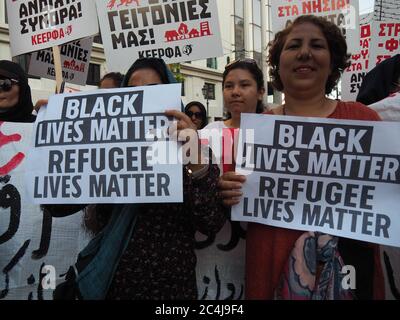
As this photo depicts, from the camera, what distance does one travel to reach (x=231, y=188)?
5.30 ft

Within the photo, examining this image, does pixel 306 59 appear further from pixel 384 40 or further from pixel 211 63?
pixel 211 63

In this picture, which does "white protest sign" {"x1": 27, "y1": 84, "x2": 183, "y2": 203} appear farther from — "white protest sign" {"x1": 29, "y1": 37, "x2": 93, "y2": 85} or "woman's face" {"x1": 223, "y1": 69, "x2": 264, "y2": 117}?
"white protest sign" {"x1": 29, "y1": 37, "x2": 93, "y2": 85}

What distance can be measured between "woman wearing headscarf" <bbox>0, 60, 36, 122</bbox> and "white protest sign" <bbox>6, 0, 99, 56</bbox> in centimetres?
88

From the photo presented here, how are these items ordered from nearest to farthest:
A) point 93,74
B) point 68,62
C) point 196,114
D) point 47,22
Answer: point 47,22 → point 68,62 → point 196,114 → point 93,74

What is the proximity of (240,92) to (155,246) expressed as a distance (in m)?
1.52

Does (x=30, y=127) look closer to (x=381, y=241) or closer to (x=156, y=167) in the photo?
(x=156, y=167)

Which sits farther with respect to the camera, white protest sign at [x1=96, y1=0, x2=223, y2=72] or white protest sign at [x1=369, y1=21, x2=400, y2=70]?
white protest sign at [x1=369, y1=21, x2=400, y2=70]

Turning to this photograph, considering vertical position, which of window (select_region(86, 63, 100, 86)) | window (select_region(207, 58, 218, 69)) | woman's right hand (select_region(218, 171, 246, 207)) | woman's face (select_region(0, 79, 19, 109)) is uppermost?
window (select_region(207, 58, 218, 69))

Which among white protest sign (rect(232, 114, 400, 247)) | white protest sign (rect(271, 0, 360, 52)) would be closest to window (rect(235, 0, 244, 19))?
Result: white protest sign (rect(271, 0, 360, 52))

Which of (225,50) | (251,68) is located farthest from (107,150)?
(225,50)

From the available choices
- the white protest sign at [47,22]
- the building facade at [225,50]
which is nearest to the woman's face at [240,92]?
the white protest sign at [47,22]

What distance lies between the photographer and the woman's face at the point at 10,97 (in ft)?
7.89

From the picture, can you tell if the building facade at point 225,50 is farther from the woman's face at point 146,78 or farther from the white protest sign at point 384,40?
the woman's face at point 146,78

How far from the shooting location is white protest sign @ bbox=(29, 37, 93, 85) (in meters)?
4.49
